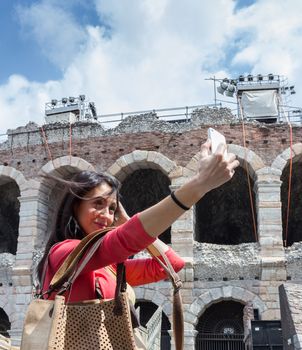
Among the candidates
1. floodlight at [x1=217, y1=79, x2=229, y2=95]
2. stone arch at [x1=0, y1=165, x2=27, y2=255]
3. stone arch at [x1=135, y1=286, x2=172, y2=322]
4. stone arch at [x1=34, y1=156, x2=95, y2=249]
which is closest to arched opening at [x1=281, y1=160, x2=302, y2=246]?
stone arch at [x1=135, y1=286, x2=172, y2=322]

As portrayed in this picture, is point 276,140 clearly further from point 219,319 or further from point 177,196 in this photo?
point 177,196

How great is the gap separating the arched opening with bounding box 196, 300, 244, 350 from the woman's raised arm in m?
14.2

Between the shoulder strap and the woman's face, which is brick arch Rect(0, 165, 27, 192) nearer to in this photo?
the woman's face

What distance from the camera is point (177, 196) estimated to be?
7.01ft

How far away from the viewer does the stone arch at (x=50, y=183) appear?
16.5 meters

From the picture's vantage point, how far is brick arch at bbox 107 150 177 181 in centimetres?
1600

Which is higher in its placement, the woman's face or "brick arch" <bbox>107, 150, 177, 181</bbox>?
"brick arch" <bbox>107, 150, 177, 181</bbox>

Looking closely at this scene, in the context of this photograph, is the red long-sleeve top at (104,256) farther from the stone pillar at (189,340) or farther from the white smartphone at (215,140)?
the stone pillar at (189,340)

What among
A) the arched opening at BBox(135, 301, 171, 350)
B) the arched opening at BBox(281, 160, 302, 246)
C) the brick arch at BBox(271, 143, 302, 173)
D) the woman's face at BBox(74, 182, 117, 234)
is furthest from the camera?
the arched opening at BBox(281, 160, 302, 246)

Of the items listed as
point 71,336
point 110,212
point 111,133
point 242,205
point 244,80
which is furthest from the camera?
point 244,80

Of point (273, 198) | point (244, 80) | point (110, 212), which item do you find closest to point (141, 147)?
point (273, 198)

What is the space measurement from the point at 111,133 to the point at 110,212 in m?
14.5

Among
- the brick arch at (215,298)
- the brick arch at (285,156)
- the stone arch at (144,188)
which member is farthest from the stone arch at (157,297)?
the brick arch at (285,156)

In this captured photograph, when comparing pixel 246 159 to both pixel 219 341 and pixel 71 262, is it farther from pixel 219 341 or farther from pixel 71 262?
pixel 71 262
